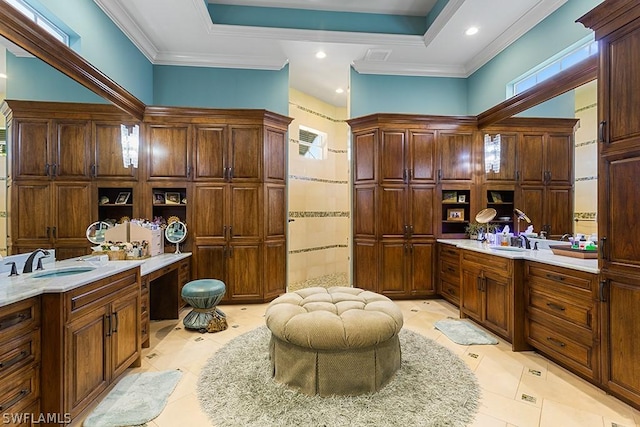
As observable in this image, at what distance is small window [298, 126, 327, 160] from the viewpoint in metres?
5.61

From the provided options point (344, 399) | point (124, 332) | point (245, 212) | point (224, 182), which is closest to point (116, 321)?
point (124, 332)

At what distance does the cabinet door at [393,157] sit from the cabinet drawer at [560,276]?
2059 mm

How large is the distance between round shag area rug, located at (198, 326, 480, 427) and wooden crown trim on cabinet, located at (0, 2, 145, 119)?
282cm

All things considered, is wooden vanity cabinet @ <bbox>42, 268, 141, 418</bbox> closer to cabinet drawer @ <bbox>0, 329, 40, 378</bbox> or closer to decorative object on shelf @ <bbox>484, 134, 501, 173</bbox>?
cabinet drawer @ <bbox>0, 329, 40, 378</bbox>

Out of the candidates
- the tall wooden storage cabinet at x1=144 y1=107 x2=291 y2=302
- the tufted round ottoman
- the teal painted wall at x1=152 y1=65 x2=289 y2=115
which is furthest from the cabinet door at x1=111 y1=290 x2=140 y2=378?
the teal painted wall at x1=152 y1=65 x2=289 y2=115

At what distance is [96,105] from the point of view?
9.67 ft

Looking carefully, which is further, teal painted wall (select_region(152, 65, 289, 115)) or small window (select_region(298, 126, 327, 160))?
small window (select_region(298, 126, 327, 160))

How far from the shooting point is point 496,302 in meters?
3.03

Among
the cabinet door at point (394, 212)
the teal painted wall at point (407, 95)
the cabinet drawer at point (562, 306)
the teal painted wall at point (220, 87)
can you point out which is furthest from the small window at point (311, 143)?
the cabinet drawer at point (562, 306)

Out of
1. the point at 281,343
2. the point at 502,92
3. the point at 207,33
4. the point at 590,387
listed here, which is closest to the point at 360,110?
the point at 502,92

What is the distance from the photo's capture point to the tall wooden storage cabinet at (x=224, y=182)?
397 cm

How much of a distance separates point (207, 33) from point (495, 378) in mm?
4847

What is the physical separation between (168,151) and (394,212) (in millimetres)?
3288

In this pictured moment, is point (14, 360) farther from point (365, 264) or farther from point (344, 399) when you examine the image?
point (365, 264)
